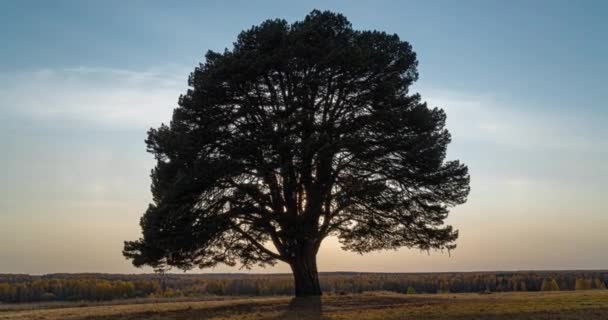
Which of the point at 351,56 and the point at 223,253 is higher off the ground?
the point at 351,56

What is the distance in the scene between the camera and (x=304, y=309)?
24594mm

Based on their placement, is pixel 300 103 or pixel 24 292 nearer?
pixel 300 103

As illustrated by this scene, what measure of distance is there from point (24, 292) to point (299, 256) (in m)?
57.0

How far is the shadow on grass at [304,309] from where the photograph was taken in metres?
22.3

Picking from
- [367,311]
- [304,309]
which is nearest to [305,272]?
[304,309]

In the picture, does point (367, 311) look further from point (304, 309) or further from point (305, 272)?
point (305, 272)

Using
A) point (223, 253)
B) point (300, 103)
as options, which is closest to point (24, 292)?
point (223, 253)

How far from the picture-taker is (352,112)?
96.7ft

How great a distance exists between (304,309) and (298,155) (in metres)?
6.56

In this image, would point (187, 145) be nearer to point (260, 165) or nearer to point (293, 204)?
point (260, 165)

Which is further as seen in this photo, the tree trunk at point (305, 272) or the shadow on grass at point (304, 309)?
the tree trunk at point (305, 272)

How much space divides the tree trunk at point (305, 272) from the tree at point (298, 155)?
0.06 meters

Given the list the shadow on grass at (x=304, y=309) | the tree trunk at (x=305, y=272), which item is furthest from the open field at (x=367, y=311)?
the tree trunk at (x=305, y=272)

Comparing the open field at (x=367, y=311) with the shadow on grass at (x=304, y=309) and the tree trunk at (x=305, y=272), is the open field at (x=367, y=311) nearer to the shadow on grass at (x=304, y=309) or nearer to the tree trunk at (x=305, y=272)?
the shadow on grass at (x=304, y=309)
